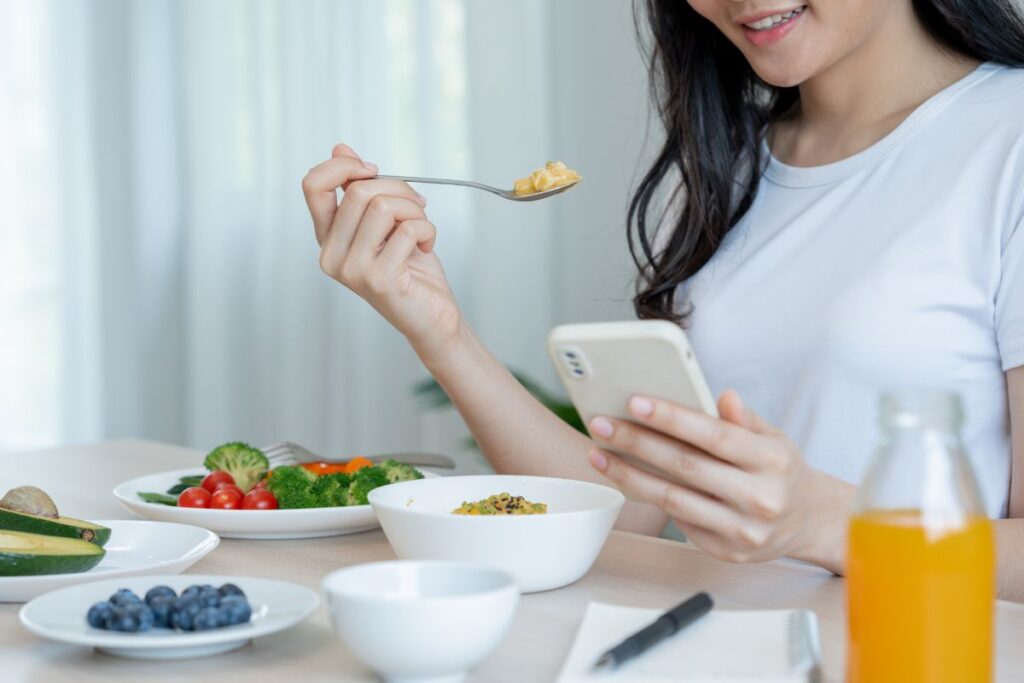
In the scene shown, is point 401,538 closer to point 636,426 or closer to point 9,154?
point 636,426

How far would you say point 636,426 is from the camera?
0.83m

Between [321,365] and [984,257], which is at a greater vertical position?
[984,257]

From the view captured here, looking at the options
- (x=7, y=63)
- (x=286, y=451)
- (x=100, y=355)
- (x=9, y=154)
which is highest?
(x=7, y=63)

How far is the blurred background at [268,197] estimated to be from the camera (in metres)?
2.78

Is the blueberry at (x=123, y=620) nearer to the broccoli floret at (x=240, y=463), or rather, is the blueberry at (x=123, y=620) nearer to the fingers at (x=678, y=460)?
the fingers at (x=678, y=460)

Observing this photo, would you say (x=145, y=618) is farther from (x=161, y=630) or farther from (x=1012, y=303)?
(x=1012, y=303)

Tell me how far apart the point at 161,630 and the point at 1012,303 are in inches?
34.0

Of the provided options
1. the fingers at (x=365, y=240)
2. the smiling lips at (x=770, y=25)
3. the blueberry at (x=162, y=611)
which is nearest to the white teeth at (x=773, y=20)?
the smiling lips at (x=770, y=25)

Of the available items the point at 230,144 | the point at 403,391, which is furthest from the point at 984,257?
the point at 230,144

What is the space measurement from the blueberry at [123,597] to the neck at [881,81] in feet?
3.25

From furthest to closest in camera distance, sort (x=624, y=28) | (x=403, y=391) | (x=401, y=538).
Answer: (x=403, y=391) → (x=624, y=28) → (x=401, y=538)

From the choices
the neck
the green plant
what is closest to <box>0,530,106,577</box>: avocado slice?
the neck

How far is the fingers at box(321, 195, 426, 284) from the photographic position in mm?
1188

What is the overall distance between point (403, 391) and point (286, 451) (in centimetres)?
166
